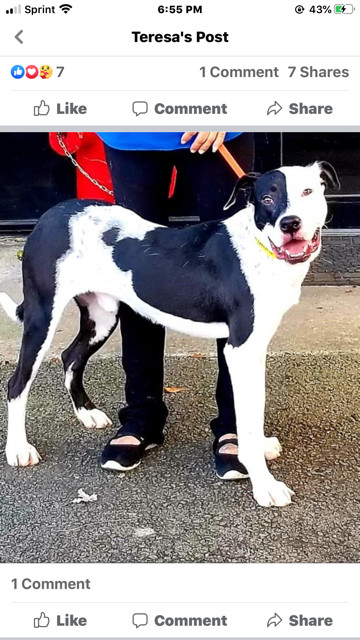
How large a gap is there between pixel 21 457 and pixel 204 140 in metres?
1.32

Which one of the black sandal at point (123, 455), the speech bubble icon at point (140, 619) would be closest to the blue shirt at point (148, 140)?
the black sandal at point (123, 455)

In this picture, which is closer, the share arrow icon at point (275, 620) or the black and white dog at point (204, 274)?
the share arrow icon at point (275, 620)

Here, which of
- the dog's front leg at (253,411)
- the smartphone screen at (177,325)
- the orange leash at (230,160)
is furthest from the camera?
the orange leash at (230,160)

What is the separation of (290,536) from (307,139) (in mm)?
3574
